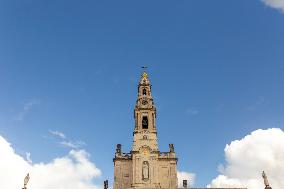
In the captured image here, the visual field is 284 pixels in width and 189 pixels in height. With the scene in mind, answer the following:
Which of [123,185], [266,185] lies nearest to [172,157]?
[123,185]

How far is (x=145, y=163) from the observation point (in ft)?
230

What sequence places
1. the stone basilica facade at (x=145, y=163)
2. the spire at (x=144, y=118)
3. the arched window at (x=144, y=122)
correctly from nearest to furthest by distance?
the stone basilica facade at (x=145, y=163) < the spire at (x=144, y=118) < the arched window at (x=144, y=122)

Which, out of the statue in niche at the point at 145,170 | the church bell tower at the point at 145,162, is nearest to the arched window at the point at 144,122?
the church bell tower at the point at 145,162

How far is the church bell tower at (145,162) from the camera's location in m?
68.8

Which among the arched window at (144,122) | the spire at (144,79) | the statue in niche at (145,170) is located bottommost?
the statue in niche at (145,170)

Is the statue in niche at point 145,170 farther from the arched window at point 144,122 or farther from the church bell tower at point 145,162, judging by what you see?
the arched window at point 144,122

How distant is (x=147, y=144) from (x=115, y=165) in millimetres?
6626

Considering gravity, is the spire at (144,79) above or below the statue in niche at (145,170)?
above

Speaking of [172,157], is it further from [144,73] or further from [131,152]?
[144,73]

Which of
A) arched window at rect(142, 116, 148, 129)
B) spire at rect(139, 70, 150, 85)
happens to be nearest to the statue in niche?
arched window at rect(142, 116, 148, 129)

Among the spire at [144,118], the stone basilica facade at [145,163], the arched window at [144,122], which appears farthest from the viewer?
the arched window at [144,122]

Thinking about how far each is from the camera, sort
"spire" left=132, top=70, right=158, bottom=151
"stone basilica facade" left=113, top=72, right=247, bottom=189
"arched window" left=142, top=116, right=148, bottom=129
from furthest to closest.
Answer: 1. "arched window" left=142, top=116, right=148, bottom=129
2. "spire" left=132, top=70, right=158, bottom=151
3. "stone basilica facade" left=113, top=72, right=247, bottom=189

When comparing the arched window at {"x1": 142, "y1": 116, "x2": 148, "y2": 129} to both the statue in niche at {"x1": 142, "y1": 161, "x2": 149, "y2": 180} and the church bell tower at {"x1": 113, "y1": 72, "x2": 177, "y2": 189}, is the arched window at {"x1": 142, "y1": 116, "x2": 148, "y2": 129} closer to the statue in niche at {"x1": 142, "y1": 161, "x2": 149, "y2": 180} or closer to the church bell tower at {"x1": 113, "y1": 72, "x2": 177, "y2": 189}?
the church bell tower at {"x1": 113, "y1": 72, "x2": 177, "y2": 189}

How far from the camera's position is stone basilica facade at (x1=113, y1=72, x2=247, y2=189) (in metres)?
68.8
